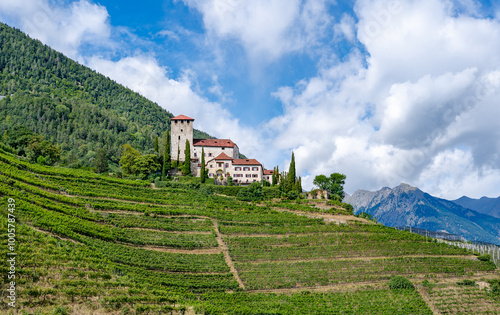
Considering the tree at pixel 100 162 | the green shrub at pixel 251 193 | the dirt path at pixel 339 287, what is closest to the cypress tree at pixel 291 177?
the green shrub at pixel 251 193

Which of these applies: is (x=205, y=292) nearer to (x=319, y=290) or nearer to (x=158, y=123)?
(x=319, y=290)

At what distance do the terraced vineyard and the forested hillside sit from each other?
35.3m

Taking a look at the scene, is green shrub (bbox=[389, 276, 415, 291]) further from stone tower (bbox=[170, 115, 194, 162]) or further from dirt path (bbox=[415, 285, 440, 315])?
stone tower (bbox=[170, 115, 194, 162])

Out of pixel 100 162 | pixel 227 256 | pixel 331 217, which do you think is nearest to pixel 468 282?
pixel 331 217

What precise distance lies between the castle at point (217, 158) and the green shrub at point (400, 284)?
38.7 metres

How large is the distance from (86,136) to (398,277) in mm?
103451

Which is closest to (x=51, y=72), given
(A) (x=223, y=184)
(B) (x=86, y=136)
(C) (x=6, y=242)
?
(B) (x=86, y=136)

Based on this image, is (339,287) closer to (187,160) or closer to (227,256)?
(227,256)

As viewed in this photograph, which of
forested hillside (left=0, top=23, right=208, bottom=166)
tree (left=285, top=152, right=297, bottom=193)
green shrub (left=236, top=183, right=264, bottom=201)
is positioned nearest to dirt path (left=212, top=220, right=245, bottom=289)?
green shrub (left=236, top=183, right=264, bottom=201)

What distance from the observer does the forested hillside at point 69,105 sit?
112250 mm

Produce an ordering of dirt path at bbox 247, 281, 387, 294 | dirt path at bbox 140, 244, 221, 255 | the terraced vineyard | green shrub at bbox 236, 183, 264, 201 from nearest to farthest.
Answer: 1. the terraced vineyard
2. dirt path at bbox 247, 281, 387, 294
3. dirt path at bbox 140, 244, 221, 255
4. green shrub at bbox 236, 183, 264, 201

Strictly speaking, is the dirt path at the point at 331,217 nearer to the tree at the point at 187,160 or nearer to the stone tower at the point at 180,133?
the tree at the point at 187,160

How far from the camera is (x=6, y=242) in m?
29.6

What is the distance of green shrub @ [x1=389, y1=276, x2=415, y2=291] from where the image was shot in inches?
1678
